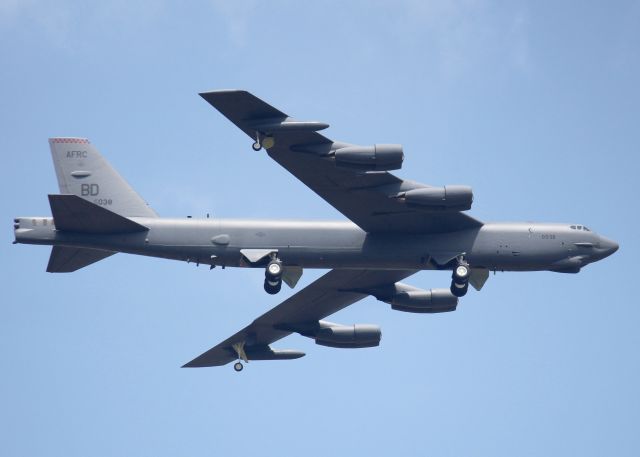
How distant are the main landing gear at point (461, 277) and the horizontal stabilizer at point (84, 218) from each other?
11.7 meters

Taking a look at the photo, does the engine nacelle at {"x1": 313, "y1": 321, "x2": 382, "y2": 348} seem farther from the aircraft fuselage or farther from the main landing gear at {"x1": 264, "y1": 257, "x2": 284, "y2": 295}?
the main landing gear at {"x1": 264, "y1": 257, "x2": 284, "y2": 295}

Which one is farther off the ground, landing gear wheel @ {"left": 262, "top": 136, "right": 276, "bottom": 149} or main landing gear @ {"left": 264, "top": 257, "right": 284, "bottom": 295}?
landing gear wheel @ {"left": 262, "top": 136, "right": 276, "bottom": 149}

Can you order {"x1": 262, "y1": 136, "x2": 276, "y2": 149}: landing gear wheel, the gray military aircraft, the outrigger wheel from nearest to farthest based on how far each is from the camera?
the outrigger wheel → {"x1": 262, "y1": 136, "x2": 276, "y2": 149}: landing gear wheel → the gray military aircraft

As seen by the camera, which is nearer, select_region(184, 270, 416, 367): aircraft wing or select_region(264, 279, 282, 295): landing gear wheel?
select_region(264, 279, 282, 295): landing gear wheel

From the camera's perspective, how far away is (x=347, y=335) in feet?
183

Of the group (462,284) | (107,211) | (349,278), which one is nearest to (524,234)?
(462,284)

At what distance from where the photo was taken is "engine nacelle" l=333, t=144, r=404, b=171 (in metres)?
44.7

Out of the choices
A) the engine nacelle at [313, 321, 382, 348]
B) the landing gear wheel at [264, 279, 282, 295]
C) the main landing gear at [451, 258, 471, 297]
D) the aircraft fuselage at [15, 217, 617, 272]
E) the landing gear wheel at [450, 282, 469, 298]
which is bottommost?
the engine nacelle at [313, 321, 382, 348]

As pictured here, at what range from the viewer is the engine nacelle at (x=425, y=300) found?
53438mm

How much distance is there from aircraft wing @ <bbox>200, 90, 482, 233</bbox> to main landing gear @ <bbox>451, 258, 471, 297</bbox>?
1449 millimetres

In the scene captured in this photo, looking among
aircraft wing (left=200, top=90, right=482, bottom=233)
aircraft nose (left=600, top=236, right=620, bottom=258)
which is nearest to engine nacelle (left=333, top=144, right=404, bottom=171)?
aircraft wing (left=200, top=90, right=482, bottom=233)

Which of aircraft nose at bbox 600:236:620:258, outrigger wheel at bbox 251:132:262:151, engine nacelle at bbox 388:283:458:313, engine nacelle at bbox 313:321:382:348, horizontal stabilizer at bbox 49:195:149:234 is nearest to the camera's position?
outrigger wheel at bbox 251:132:262:151

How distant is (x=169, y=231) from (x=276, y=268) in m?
4.20

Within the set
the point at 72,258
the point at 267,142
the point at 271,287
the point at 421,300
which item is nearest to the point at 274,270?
the point at 271,287
